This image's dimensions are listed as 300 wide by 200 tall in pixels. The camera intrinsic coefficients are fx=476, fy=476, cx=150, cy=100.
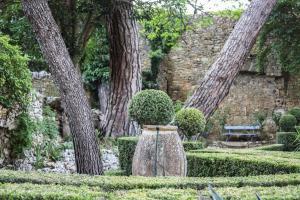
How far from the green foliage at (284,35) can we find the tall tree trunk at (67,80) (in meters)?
8.26

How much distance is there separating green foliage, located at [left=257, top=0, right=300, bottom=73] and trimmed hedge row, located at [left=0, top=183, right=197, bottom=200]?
33.3 ft

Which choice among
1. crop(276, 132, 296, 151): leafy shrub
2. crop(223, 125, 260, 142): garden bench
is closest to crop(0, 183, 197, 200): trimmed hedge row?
crop(276, 132, 296, 151): leafy shrub

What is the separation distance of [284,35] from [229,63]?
16.8ft

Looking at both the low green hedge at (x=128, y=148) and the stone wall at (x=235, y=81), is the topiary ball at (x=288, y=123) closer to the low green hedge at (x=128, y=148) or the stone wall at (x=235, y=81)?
the stone wall at (x=235, y=81)

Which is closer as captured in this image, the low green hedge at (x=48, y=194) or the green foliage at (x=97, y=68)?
the low green hedge at (x=48, y=194)

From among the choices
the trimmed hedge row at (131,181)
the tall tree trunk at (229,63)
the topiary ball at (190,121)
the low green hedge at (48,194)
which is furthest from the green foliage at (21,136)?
the low green hedge at (48,194)

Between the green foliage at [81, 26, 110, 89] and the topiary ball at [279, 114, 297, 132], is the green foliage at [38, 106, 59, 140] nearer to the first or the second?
the green foliage at [81, 26, 110, 89]

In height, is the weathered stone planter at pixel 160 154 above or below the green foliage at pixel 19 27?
below

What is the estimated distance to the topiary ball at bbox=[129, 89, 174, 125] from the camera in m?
5.73

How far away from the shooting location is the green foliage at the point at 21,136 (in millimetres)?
6586

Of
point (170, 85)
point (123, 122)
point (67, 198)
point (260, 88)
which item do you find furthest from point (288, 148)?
point (67, 198)

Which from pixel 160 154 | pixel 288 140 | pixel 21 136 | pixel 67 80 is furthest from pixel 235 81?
pixel 67 80

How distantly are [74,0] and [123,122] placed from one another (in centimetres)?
243

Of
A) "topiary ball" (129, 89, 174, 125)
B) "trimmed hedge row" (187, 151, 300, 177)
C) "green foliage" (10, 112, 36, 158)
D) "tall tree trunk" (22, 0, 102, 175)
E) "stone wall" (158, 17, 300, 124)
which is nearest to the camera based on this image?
"trimmed hedge row" (187, 151, 300, 177)
